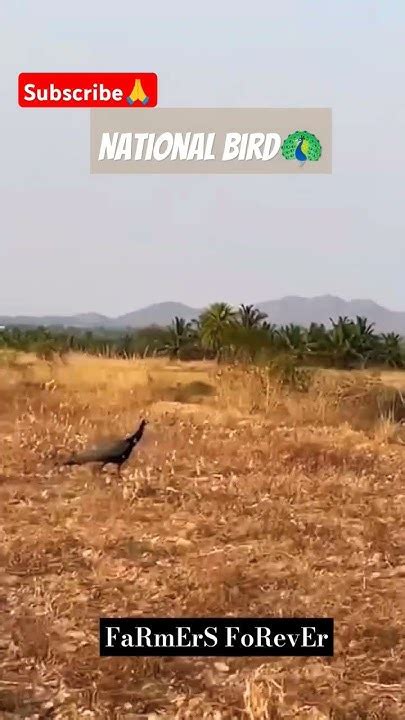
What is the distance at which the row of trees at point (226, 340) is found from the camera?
1.58m

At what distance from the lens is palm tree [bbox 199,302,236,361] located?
1.59 meters

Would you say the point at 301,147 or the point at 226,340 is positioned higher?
the point at 301,147

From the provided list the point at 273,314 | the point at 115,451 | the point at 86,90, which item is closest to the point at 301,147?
the point at 273,314

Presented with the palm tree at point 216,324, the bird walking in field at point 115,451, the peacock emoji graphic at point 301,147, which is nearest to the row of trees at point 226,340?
the palm tree at point 216,324

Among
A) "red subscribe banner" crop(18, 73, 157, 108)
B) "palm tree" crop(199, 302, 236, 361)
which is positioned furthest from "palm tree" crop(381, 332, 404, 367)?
"red subscribe banner" crop(18, 73, 157, 108)

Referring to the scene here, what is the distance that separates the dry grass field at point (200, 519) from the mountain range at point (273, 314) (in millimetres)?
92

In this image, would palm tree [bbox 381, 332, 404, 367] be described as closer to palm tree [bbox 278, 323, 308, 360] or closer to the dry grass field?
the dry grass field

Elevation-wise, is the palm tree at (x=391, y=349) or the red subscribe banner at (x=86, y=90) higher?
the red subscribe banner at (x=86, y=90)

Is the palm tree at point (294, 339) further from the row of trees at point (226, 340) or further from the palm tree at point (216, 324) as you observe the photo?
the palm tree at point (216, 324)

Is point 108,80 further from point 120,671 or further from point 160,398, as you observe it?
point 120,671

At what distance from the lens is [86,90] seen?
1496 millimetres

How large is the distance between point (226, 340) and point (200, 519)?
39cm

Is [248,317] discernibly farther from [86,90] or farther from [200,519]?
[86,90]

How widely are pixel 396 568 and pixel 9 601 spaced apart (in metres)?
0.79
